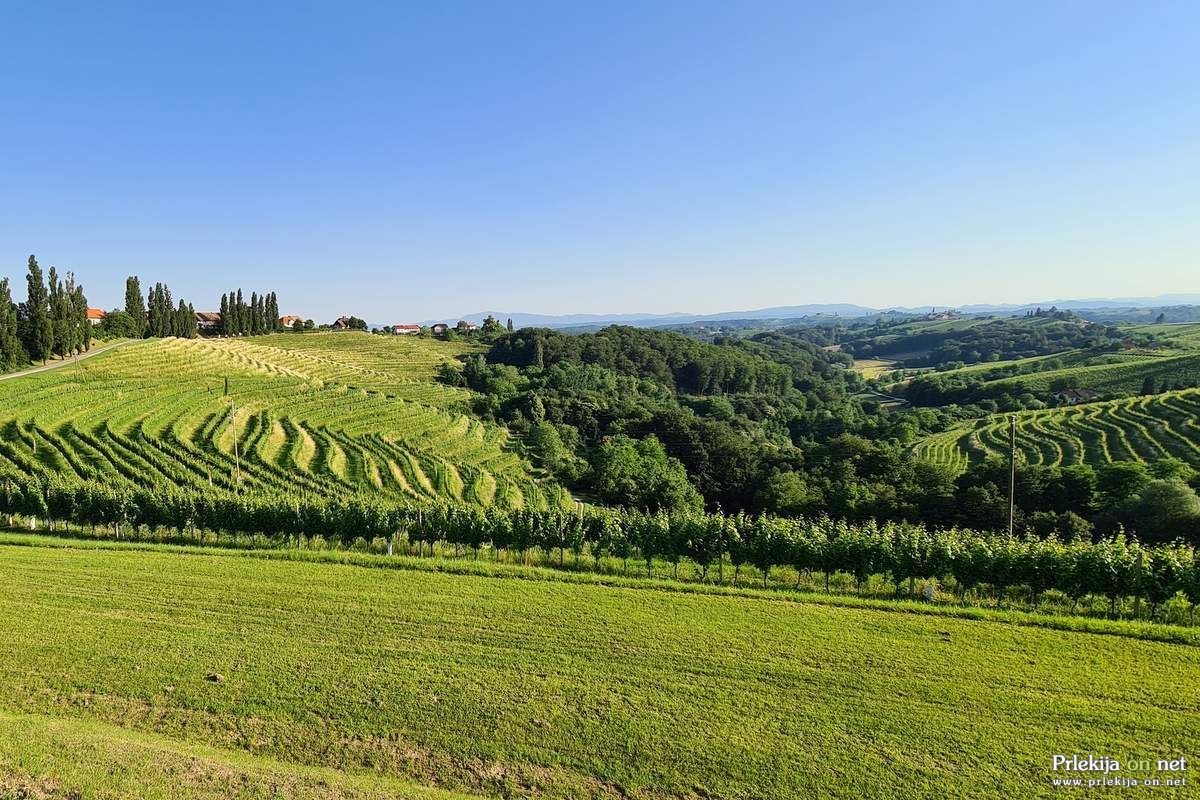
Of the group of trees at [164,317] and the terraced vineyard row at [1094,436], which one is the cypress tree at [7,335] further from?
the terraced vineyard row at [1094,436]

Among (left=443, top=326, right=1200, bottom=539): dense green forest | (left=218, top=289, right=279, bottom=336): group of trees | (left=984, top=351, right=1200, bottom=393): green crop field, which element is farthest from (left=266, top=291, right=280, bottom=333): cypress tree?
(left=984, top=351, right=1200, bottom=393): green crop field

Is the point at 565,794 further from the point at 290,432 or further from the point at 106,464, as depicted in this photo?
the point at 290,432

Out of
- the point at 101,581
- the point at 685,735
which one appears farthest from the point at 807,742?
the point at 101,581

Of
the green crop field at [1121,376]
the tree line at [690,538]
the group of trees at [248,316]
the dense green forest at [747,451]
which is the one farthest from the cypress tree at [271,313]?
the green crop field at [1121,376]

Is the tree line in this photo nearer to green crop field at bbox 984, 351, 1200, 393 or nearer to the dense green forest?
the dense green forest

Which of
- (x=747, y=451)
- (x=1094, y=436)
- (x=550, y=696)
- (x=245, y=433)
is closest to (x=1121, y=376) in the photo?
(x=1094, y=436)

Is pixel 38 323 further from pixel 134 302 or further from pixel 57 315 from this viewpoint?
pixel 134 302
